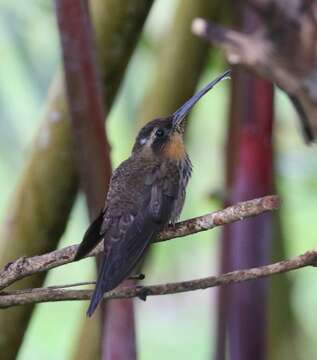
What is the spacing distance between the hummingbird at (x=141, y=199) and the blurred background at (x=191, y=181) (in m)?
0.14

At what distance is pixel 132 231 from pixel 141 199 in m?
0.12

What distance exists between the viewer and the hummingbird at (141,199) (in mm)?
1238

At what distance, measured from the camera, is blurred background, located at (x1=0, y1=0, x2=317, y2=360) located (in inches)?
82.8

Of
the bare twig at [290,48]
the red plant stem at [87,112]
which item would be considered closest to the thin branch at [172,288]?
the red plant stem at [87,112]

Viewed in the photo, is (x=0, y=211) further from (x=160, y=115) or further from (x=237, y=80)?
(x=237, y=80)

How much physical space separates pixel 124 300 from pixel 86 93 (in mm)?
297

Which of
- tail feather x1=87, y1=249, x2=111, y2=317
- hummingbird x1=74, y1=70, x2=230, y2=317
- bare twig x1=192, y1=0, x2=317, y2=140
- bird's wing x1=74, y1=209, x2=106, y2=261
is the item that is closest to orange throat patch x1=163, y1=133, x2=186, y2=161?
hummingbird x1=74, y1=70, x2=230, y2=317

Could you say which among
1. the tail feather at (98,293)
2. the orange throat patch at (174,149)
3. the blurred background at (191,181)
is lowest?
the tail feather at (98,293)

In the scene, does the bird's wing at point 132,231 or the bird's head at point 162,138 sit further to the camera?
the bird's head at point 162,138

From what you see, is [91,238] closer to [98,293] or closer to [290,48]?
[98,293]

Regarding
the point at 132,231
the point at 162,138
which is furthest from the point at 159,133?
the point at 132,231

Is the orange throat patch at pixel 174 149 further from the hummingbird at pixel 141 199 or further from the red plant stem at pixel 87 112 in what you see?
the red plant stem at pixel 87 112

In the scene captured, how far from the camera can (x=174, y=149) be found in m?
1.73

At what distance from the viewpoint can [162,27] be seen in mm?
2588
